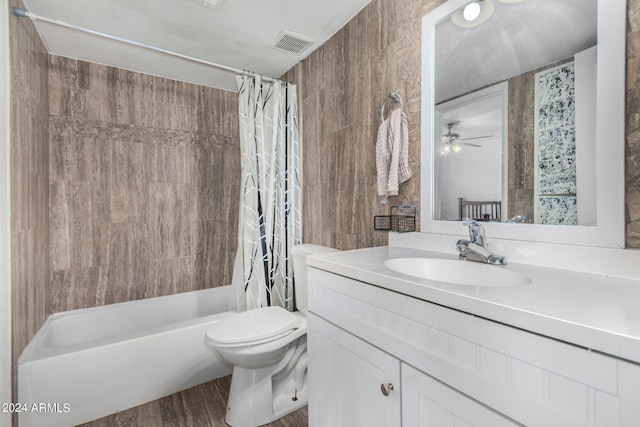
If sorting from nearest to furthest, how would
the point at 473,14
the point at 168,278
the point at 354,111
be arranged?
the point at 473,14 < the point at 354,111 < the point at 168,278

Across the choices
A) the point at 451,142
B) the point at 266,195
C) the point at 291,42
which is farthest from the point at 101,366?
the point at 291,42

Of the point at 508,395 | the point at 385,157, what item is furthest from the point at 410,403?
the point at 385,157

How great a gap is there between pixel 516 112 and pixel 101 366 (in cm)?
234

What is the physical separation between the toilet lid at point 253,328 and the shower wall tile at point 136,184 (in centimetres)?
116

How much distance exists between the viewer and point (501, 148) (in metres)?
1.13

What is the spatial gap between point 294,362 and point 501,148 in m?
1.55

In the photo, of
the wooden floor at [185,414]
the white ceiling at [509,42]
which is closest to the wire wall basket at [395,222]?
the white ceiling at [509,42]

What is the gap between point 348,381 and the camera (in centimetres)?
100

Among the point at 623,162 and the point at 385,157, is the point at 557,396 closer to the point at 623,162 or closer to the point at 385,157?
the point at 623,162

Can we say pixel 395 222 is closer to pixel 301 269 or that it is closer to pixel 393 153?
pixel 393 153

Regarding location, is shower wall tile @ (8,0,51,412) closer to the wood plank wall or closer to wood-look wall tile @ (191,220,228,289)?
wood-look wall tile @ (191,220,228,289)

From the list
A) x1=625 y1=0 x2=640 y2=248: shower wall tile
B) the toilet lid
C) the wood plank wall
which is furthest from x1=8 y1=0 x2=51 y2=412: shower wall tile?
x1=625 y1=0 x2=640 y2=248: shower wall tile

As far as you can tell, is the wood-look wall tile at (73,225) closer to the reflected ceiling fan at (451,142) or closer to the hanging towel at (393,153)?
the hanging towel at (393,153)

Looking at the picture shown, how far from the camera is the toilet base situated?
1.52 m
